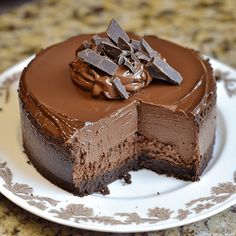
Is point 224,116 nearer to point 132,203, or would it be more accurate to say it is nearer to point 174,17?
point 132,203

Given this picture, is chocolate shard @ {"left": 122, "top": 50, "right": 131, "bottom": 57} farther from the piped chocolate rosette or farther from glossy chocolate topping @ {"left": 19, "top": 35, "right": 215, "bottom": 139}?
glossy chocolate topping @ {"left": 19, "top": 35, "right": 215, "bottom": 139}

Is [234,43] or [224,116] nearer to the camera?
[224,116]

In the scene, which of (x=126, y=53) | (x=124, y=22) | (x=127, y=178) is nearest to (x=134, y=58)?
(x=126, y=53)

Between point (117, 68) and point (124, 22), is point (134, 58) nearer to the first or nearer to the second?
point (117, 68)

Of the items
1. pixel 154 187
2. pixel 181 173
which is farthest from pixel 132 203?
pixel 181 173

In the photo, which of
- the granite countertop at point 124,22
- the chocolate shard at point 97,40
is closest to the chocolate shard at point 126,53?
the chocolate shard at point 97,40

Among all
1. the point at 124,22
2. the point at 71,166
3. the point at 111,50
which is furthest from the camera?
the point at 124,22
